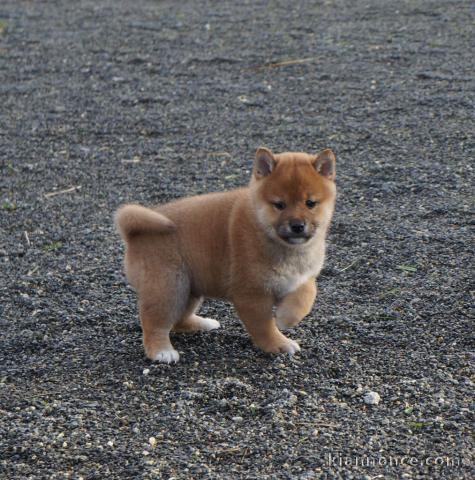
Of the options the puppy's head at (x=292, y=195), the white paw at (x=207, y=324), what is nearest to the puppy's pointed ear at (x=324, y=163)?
the puppy's head at (x=292, y=195)

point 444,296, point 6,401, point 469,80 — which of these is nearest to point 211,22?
point 469,80

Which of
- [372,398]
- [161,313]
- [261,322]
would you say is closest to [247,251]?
[261,322]

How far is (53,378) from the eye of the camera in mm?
4906

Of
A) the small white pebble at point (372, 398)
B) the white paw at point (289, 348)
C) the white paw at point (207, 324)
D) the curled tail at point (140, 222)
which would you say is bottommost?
the white paw at point (207, 324)

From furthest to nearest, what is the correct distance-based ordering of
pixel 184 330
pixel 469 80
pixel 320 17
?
pixel 320 17, pixel 469 80, pixel 184 330

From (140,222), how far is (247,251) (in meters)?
0.61

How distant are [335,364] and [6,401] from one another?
1.70 metres

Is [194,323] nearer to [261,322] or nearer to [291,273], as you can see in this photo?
[261,322]

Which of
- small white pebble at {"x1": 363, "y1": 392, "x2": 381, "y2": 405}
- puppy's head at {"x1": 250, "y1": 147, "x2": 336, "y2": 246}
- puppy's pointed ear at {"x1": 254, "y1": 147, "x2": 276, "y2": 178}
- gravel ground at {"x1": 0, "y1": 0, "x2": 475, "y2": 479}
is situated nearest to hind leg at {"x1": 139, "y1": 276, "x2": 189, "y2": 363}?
gravel ground at {"x1": 0, "y1": 0, "x2": 475, "y2": 479}

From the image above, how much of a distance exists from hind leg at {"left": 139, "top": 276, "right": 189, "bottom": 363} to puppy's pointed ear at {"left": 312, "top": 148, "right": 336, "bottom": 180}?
3.15 feet

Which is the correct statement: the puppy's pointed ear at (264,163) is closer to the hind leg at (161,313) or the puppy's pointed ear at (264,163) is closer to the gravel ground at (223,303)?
the hind leg at (161,313)

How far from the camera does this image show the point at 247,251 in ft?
16.4

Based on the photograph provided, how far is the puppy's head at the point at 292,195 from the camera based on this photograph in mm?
4855

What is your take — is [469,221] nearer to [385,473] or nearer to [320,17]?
[385,473]
